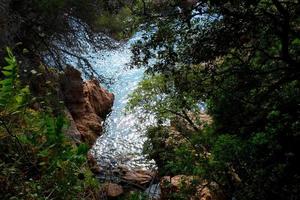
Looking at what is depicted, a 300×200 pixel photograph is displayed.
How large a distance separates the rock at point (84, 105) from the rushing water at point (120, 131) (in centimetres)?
52

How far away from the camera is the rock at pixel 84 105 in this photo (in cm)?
1925

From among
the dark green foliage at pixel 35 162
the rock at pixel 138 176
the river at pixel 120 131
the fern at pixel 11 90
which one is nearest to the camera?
the dark green foliage at pixel 35 162

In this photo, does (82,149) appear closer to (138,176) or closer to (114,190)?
(114,190)

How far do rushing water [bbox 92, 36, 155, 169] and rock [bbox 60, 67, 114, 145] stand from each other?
1.70ft

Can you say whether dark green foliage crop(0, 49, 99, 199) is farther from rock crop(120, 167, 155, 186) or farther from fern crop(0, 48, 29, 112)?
rock crop(120, 167, 155, 186)

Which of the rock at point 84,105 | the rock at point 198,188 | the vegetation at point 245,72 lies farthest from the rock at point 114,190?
the vegetation at point 245,72

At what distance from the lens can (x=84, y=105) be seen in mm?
20828

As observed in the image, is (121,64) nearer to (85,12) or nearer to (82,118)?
(82,118)

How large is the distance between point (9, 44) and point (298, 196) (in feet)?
23.3

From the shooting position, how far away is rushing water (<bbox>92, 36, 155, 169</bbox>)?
59.9 ft

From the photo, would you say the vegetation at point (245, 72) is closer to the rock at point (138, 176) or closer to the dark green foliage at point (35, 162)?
the dark green foliage at point (35, 162)

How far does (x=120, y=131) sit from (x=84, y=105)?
231cm

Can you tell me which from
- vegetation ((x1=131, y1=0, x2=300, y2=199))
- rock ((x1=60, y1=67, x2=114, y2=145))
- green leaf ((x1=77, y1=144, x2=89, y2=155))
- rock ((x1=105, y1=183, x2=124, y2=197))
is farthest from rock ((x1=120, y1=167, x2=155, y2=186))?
green leaf ((x1=77, y1=144, x2=89, y2=155))

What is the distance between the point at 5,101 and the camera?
4.30 meters
